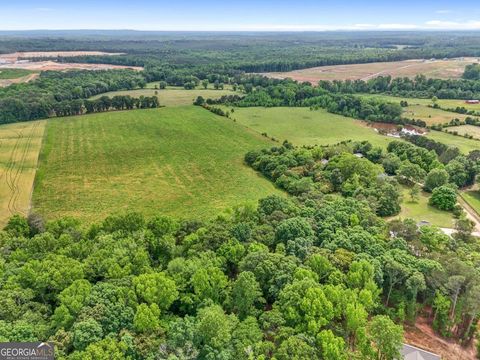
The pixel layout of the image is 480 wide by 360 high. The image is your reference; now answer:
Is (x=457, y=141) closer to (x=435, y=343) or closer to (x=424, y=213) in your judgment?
(x=424, y=213)

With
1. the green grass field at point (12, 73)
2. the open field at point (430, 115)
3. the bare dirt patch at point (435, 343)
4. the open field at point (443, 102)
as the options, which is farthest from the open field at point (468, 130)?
the green grass field at point (12, 73)

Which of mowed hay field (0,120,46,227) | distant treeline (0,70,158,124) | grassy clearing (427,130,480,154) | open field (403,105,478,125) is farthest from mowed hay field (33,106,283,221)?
open field (403,105,478,125)

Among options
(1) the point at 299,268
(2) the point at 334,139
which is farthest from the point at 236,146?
(1) the point at 299,268

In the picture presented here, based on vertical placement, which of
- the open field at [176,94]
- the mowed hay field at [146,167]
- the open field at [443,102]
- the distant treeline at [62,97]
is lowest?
Result: the mowed hay field at [146,167]

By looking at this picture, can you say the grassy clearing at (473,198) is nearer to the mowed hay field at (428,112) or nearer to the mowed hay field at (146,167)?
the mowed hay field at (146,167)

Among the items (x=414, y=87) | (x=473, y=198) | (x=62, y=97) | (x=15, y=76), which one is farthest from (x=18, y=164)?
(x=414, y=87)
